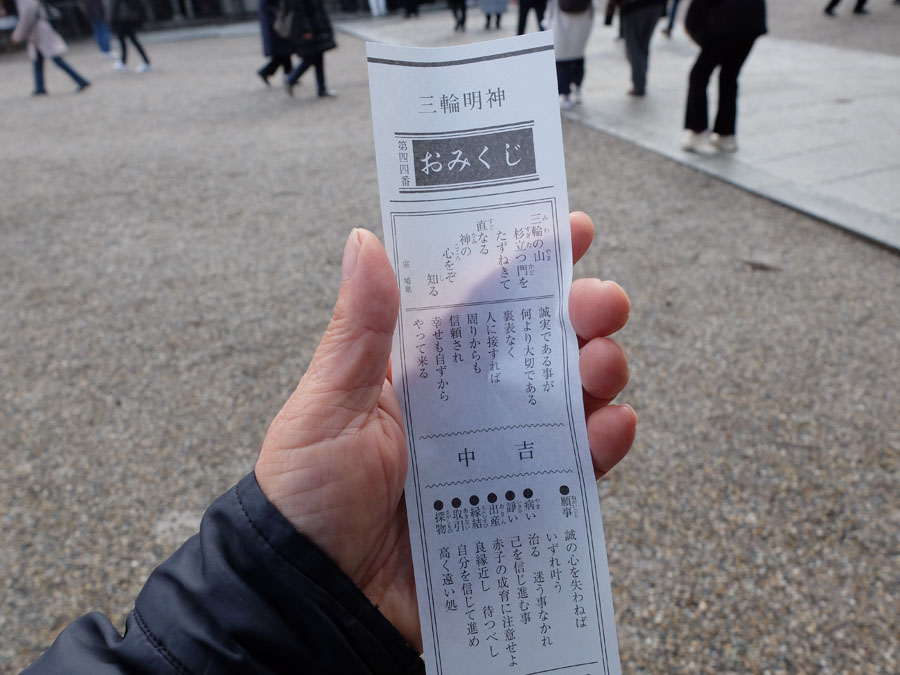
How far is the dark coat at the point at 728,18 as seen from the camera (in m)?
3.86

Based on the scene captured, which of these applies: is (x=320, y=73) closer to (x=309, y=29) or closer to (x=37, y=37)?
(x=309, y=29)

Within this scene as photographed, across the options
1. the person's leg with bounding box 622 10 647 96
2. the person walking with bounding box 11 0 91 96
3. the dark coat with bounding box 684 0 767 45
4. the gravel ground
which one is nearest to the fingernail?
the gravel ground

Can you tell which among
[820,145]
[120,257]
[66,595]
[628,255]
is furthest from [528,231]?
[820,145]

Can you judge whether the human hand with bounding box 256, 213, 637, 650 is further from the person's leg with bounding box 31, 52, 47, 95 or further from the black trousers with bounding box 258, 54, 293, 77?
the person's leg with bounding box 31, 52, 47, 95

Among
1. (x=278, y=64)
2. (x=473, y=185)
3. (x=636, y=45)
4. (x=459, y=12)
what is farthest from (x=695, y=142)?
(x=459, y=12)

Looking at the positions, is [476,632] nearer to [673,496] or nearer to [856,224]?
[673,496]

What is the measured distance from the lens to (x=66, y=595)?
1870mm

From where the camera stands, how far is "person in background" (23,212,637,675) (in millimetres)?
873

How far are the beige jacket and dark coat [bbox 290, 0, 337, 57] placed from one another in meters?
3.99

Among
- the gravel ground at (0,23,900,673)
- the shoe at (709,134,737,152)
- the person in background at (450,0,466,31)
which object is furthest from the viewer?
the person in background at (450,0,466,31)

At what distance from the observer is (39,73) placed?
867 cm

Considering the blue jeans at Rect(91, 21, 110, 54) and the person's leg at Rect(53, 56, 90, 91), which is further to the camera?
the blue jeans at Rect(91, 21, 110, 54)

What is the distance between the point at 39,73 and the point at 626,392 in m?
9.45

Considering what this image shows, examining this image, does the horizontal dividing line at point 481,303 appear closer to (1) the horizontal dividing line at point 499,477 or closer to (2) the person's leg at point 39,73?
(1) the horizontal dividing line at point 499,477
